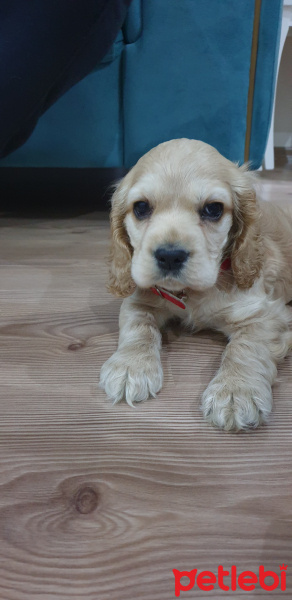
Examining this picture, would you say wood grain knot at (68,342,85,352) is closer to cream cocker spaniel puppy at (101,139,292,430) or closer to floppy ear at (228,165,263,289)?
cream cocker spaniel puppy at (101,139,292,430)

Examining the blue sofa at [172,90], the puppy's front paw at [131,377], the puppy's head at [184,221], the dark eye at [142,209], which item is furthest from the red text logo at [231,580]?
the blue sofa at [172,90]

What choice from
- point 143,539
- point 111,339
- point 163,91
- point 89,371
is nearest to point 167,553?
point 143,539

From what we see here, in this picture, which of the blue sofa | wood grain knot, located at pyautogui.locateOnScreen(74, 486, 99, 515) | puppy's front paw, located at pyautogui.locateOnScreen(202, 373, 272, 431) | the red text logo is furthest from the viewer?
the blue sofa

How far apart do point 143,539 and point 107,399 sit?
0.40 m

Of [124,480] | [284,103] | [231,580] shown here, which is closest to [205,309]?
[124,480]

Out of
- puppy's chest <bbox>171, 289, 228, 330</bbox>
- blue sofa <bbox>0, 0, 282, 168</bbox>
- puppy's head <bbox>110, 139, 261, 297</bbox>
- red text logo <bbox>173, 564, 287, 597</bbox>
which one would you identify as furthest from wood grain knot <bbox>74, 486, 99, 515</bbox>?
blue sofa <bbox>0, 0, 282, 168</bbox>

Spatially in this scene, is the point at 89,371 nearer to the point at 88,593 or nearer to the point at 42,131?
the point at 88,593

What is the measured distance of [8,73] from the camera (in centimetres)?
167

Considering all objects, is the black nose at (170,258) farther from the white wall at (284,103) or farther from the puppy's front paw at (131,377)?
the white wall at (284,103)

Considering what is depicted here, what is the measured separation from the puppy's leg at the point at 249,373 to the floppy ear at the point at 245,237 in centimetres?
13

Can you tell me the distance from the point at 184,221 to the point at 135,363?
0.38 meters

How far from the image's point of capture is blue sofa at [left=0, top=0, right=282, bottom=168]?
7.33 ft

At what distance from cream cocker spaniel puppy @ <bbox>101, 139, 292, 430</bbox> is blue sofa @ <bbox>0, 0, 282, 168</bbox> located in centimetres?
121

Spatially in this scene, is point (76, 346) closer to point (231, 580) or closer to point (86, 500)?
point (86, 500)
